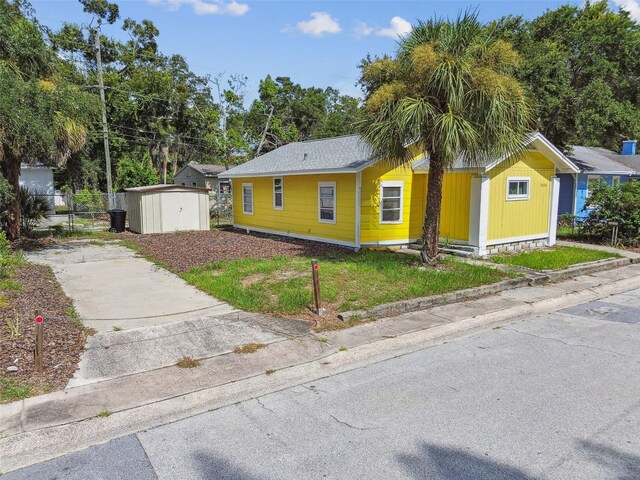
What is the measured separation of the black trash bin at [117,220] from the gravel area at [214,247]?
1.39 metres

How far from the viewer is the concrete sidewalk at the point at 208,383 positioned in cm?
392

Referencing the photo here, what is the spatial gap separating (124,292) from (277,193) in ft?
29.4

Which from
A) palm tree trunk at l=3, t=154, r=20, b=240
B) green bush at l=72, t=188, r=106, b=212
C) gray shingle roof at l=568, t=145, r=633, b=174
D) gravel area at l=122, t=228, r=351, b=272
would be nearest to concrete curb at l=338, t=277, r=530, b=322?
gravel area at l=122, t=228, r=351, b=272

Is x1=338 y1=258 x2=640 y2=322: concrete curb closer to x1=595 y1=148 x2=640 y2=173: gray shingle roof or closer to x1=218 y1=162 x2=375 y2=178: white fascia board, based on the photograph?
x1=218 y1=162 x2=375 y2=178: white fascia board

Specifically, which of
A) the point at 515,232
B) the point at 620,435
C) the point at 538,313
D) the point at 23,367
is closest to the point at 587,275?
the point at 515,232

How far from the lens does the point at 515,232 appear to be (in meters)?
13.6

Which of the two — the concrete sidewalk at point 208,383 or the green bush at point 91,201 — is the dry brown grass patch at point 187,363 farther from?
the green bush at point 91,201

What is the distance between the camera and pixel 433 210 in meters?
10.4

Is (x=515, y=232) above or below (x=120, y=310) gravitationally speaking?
above

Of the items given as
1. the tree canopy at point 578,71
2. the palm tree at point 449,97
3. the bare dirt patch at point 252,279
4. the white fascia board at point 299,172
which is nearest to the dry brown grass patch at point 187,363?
the bare dirt patch at point 252,279

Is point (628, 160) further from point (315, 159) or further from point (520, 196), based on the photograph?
point (315, 159)

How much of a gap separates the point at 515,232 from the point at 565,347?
8.11m

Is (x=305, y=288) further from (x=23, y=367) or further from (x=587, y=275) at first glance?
(x=587, y=275)

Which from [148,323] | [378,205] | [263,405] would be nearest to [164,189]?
[378,205]
